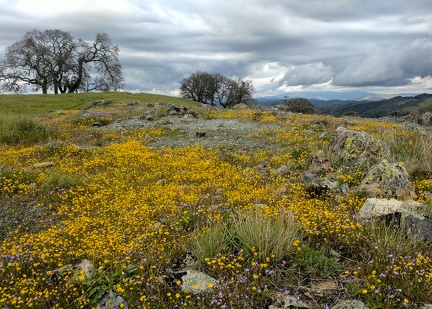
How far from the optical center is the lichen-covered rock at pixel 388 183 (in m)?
7.58

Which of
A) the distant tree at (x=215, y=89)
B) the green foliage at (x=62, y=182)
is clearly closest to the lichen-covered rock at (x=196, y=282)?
the green foliage at (x=62, y=182)

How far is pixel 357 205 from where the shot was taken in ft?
23.9

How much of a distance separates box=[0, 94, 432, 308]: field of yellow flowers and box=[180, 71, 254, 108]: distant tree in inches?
2794

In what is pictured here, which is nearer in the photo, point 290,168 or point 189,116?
point 290,168

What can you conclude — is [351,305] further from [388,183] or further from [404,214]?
[388,183]

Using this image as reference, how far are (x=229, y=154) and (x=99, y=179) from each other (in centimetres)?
526

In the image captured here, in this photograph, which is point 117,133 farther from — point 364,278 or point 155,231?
point 364,278

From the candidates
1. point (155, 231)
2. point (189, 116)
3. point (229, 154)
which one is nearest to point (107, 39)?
point (189, 116)

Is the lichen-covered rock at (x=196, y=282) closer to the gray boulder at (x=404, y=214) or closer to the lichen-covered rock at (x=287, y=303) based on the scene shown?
the lichen-covered rock at (x=287, y=303)

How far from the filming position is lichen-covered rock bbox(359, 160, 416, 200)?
24.9ft

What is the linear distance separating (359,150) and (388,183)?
112 inches

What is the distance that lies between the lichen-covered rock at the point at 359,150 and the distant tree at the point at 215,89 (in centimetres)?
6959

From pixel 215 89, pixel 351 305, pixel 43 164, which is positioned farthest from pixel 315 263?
pixel 215 89

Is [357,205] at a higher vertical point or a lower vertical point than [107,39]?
lower
